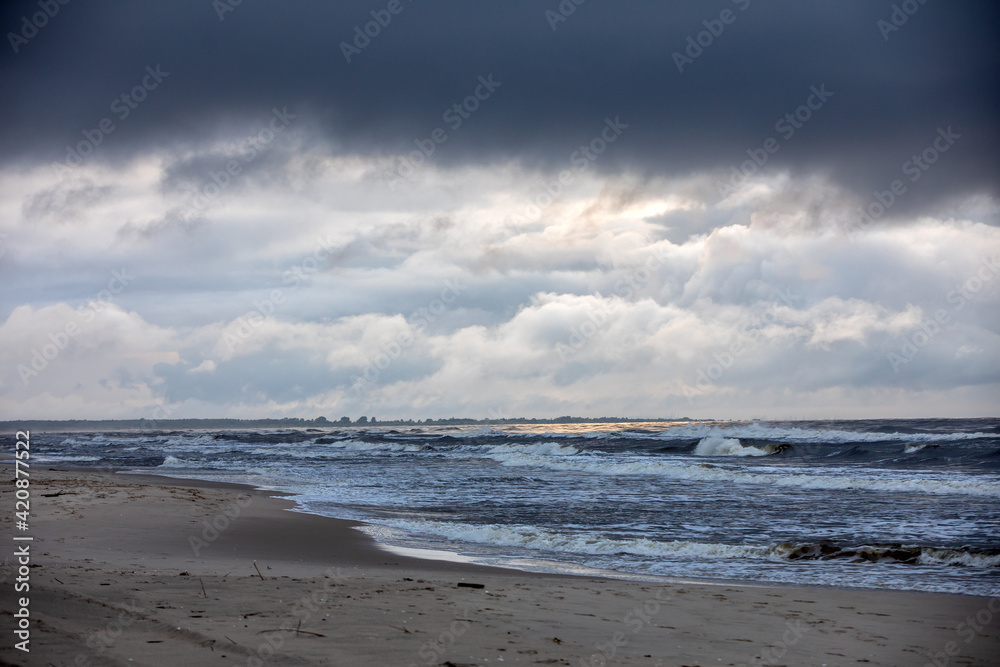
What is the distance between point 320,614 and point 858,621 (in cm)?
568

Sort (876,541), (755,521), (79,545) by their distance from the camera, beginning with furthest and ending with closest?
(755,521) → (876,541) → (79,545)

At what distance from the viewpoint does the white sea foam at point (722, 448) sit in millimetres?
46562

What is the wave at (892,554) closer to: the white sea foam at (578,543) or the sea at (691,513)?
the sea at (691,513)

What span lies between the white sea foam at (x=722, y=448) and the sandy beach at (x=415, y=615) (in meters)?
39.5

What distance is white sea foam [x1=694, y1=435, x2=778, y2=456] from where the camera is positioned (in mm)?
46562

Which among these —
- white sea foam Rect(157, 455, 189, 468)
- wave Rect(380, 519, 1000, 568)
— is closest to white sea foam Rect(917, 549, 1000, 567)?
wave Rect(380, 519, 1000, 568)

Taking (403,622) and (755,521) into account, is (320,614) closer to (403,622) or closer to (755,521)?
(403,622)

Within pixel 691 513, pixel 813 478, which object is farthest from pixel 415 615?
pixel 813 478

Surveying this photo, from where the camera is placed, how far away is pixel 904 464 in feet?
103

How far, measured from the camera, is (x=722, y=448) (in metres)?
47.8

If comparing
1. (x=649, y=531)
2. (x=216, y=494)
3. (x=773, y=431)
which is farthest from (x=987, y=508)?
(x=773, y=431)

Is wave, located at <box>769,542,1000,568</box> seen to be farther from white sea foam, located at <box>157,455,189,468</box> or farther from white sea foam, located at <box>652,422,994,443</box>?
white sea foam, located at <box>652,422,994,443</box>

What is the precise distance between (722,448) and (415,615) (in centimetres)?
4497

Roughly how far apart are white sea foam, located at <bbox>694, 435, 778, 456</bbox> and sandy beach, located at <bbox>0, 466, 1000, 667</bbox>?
3955 centimetres
